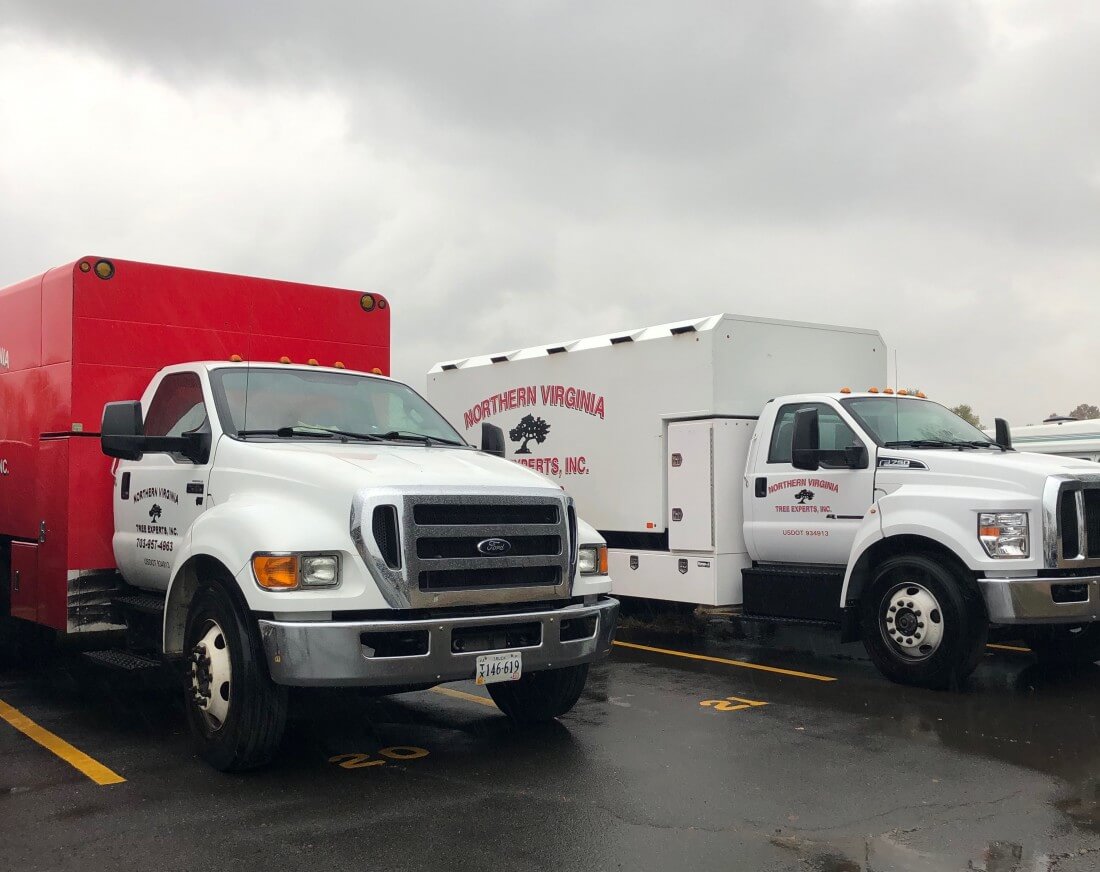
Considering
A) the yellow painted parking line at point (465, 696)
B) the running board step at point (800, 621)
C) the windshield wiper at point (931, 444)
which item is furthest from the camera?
the running board step at point (800, 621)

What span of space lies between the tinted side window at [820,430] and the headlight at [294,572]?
516cm

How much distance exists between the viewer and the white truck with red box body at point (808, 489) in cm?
817

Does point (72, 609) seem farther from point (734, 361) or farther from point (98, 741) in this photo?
point (734, 361)

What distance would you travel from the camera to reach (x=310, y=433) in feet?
22.0

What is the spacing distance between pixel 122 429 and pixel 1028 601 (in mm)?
6258

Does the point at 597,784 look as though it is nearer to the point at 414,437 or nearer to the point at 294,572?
the point at 294,572

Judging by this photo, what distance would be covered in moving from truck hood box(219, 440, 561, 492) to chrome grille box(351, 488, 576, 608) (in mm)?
109

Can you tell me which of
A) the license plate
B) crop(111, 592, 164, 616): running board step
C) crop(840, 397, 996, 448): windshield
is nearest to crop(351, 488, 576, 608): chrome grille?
the license plate

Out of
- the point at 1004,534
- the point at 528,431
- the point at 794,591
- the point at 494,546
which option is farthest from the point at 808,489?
the point at 494,546

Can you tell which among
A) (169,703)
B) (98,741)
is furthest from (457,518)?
(169,703)

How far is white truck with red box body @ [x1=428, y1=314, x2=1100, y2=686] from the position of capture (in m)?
8.17

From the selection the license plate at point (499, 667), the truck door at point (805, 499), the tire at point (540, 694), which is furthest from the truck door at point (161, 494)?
the truck door at point (805, 499)

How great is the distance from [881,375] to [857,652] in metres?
3.11

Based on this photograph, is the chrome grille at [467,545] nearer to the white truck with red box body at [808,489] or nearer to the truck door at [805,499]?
the white truck with red box body at [808,489]
